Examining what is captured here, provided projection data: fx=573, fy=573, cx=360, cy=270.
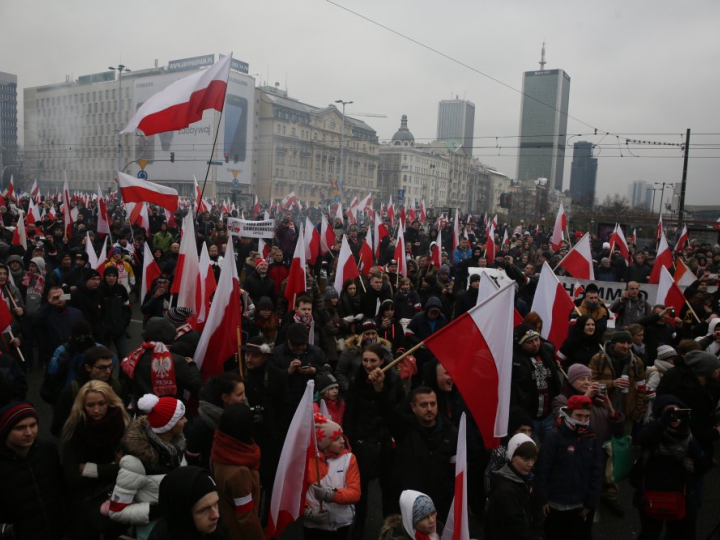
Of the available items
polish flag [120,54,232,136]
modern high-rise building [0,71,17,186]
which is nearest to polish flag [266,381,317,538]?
polish flag [120,54,232,136]

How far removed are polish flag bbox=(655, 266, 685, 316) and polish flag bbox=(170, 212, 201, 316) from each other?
6287 mm

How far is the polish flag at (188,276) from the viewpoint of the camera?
22.4 ft

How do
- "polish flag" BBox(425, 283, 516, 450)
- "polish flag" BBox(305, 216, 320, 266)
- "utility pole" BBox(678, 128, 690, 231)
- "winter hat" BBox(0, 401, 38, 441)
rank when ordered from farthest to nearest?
"utility pole" BBox(678, 128, 690, 231), "polish flag" BBox(305, 216, 320, 266), "polish flag" BBox(425, 283, 516, 450), "winter hat" BBox(0, 401, 38, 441)

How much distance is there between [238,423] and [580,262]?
794 cm

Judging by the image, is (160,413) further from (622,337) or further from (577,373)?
(622,337)

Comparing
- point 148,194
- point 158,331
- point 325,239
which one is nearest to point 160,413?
point 158,331

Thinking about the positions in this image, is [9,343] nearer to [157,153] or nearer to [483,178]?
[157,153]

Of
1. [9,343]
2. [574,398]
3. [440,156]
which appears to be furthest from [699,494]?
[440,156]

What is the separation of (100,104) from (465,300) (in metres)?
87.3

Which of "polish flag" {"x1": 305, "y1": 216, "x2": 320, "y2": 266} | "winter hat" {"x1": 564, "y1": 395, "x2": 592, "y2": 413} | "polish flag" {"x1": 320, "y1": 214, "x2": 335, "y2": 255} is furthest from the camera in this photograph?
"polish flag" {"x1": 320, "y1": 214, "x2": 335, "y2": 255}

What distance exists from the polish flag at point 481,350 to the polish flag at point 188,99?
19.3ft

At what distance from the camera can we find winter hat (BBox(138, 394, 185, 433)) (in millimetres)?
3209

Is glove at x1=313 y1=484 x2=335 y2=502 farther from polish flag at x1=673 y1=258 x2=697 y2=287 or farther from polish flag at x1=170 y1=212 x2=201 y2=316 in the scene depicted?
polish flag at x1=673 y1=258 x2=697 y2=287

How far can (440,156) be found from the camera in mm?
107188
